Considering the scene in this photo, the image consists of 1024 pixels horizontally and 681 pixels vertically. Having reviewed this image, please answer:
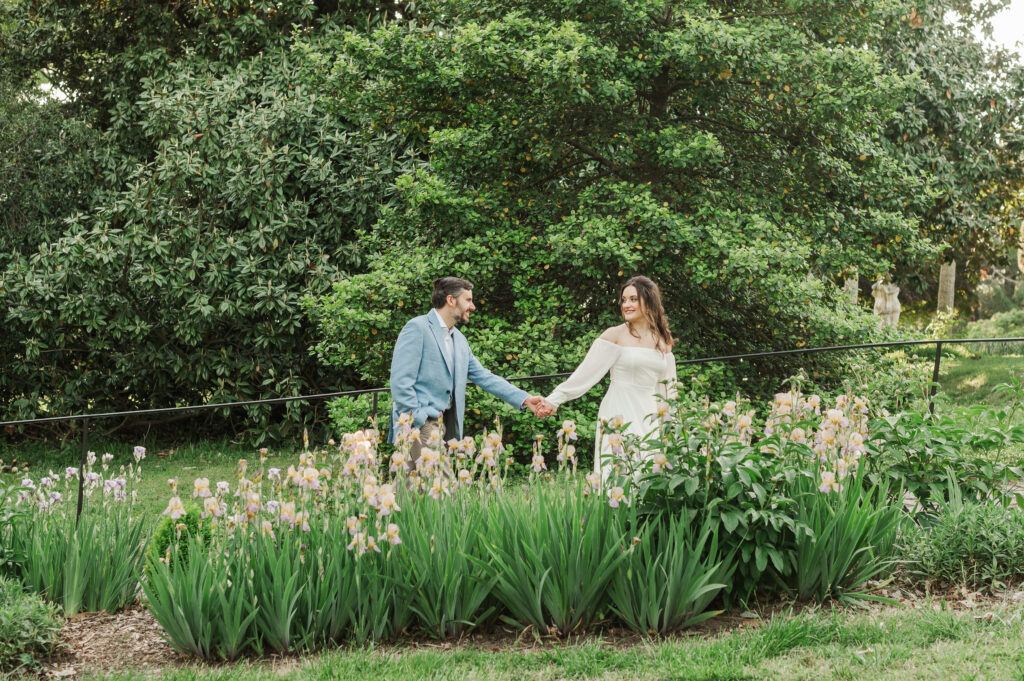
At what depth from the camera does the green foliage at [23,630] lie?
12.3 ft

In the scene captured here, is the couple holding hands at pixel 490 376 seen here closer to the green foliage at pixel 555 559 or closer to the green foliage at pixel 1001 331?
the green foliage at pixel 555 559

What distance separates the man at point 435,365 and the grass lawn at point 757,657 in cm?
168

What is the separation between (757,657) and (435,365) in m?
2.60

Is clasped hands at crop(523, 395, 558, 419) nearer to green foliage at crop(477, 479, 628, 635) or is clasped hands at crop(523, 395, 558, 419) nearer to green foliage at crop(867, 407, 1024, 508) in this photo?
green foliage at crop(477, 479, 628, 635)

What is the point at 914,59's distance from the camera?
39.0 feet

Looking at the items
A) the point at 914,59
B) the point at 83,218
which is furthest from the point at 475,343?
the point at 914,59

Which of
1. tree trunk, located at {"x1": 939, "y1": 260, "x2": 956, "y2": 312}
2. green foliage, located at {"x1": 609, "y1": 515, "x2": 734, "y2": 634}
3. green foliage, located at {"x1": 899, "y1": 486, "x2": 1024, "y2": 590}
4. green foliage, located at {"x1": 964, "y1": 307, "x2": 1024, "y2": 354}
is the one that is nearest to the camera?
green foliage, located at {"x1": 609, "y1": 515, "x2": 734, "y2": 634}

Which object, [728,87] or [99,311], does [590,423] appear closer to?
[728,87]

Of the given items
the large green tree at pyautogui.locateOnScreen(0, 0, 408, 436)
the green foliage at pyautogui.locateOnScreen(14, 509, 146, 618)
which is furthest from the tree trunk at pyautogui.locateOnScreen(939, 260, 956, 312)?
the green foliage at pyautogui.locateOnScreen(14, 509, 146, 618)

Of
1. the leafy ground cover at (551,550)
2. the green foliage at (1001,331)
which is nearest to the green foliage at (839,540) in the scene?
the leafy ground cover at (551,550)

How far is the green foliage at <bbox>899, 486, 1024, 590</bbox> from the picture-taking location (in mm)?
3955

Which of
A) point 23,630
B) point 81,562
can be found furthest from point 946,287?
point 23,630

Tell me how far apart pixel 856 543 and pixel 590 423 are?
4.45 metres

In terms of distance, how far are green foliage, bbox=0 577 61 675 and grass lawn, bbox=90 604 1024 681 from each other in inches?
18.0
